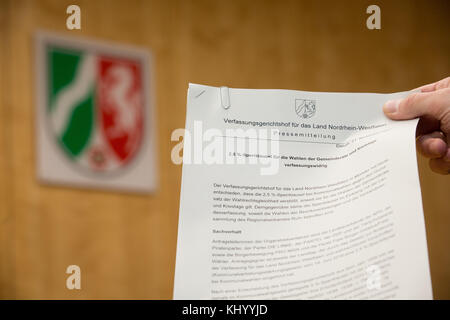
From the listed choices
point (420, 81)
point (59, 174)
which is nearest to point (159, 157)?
point (59, 174)

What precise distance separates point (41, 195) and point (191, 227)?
6.26 feet

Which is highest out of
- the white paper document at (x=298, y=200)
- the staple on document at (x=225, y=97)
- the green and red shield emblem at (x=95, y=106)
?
the green and red shield emblem at (x=95, y=106)

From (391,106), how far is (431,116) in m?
0.11

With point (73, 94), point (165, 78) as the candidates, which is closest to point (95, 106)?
point (73, 94)

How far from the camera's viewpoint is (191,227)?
27.6 inches

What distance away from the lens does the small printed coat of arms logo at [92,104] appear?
7.95 ft

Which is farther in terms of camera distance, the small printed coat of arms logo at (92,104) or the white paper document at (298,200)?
the small printed coat of arms logo at (92,104)

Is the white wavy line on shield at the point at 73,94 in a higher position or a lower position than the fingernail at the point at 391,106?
higher

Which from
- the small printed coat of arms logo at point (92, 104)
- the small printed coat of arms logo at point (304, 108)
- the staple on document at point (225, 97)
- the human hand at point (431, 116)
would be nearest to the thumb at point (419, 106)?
the human hand at point (431, 116)

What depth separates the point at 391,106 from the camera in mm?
785

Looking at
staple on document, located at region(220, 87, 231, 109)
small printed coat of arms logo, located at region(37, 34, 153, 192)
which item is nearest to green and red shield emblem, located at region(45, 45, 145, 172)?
small printed coat of arms logo, located at region(37, 34, 153, 192)

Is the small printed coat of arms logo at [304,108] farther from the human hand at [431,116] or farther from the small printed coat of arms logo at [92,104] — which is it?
the small printed coat of arms logo at [92,104]

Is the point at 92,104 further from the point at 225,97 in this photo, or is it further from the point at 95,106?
the point at 225,97

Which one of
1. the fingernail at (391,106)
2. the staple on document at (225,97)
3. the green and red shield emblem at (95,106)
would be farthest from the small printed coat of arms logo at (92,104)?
the fingernail at (391,106)
